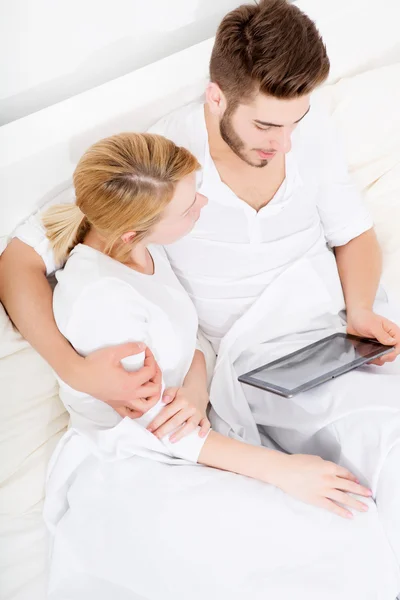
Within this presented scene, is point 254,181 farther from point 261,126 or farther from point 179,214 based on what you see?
point 179,214

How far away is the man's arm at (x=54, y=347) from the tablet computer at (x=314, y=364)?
20 cm

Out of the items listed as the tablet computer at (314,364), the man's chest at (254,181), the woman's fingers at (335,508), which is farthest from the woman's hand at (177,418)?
the man's chest at (254,181)

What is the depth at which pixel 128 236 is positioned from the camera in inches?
48.3

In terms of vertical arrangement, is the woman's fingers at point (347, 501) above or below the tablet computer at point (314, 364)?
below

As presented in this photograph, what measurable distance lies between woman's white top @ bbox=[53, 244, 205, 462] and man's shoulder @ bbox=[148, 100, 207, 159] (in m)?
0.28

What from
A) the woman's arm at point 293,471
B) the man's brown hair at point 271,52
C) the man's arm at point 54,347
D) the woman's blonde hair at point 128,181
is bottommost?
the woman's arm at point 293,471

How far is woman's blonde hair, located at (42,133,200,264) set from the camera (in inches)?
46.0

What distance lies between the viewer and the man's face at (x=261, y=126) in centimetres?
131

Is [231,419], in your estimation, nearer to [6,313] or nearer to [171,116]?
[6,313]

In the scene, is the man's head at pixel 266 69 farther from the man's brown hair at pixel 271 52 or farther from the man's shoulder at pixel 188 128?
the man's shoulder at pixel 188 128

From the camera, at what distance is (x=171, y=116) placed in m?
1.54

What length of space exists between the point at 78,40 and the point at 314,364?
2.83ft

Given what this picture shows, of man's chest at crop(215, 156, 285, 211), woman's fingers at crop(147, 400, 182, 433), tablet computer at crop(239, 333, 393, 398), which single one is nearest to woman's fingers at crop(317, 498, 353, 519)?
tablet computer at crop(239, 333, 393, 398)

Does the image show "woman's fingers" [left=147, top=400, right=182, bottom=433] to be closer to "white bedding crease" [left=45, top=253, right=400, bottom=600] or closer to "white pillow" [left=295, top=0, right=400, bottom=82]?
"white bedding crease" [left=45, top=253, right=400, bottom=600]
